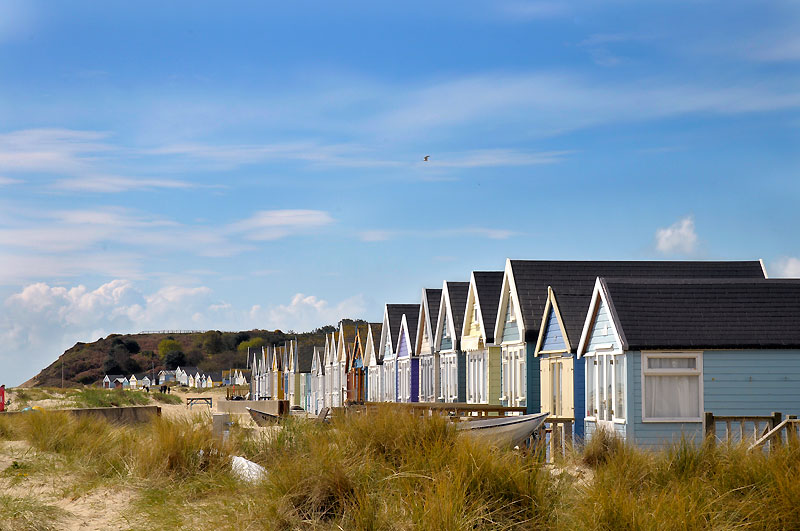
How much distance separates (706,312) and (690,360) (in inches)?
46.1

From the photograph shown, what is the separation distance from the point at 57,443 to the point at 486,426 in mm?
8261

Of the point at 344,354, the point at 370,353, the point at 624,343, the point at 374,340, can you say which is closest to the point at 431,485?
the point at 624,343

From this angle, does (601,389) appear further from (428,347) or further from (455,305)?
(428,347)

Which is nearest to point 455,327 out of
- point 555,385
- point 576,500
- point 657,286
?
point 555,385

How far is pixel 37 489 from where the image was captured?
14570 millimetres

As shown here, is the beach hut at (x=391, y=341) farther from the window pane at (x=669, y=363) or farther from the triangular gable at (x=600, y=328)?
the window pane at (x=669, y=363)

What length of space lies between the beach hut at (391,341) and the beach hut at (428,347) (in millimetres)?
4157

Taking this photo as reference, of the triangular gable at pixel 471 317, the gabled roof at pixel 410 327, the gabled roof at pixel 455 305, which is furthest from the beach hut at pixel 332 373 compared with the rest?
the triangular gable at pixel 471 317

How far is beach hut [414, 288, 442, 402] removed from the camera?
35781 mm

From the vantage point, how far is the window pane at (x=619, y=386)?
20.1 meters

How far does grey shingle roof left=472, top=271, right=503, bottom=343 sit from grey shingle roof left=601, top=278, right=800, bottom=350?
8499mm

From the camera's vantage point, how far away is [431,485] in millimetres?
10625

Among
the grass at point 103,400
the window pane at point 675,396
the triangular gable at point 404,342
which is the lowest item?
the grass at point 103,400

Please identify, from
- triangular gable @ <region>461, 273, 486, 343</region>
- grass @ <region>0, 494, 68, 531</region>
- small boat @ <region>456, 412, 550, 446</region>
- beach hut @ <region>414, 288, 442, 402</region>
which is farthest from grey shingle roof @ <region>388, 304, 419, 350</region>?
grass @ <region>0, 494, 68, 531</region>
